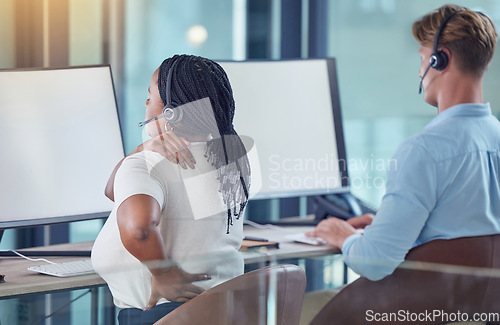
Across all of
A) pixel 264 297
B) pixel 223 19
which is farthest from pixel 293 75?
pixel 264 297

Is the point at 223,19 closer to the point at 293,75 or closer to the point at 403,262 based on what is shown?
the point at 293,75

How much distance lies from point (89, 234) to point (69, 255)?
62mm

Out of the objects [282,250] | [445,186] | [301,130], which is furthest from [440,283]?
[301,130]

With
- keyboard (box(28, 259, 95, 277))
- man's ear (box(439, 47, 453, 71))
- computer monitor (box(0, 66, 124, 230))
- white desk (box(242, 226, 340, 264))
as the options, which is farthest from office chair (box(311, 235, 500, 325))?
computer monitor (box(0, 66, 124, 230))

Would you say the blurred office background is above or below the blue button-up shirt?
above

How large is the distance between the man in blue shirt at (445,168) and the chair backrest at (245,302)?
294 millimetres

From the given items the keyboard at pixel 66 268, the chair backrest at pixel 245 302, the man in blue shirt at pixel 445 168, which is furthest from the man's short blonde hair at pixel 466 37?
the keyboard at pixel 66 268

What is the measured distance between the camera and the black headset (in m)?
1.30

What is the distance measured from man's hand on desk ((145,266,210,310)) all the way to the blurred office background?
10.2 inches

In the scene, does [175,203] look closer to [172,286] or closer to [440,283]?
[172,286]

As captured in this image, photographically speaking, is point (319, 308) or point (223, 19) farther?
point (223, 19)

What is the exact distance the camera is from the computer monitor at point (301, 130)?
181 centimetres

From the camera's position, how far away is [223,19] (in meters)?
1.68

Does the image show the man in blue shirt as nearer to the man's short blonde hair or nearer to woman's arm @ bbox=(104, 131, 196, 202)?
the man's short blonde hair
